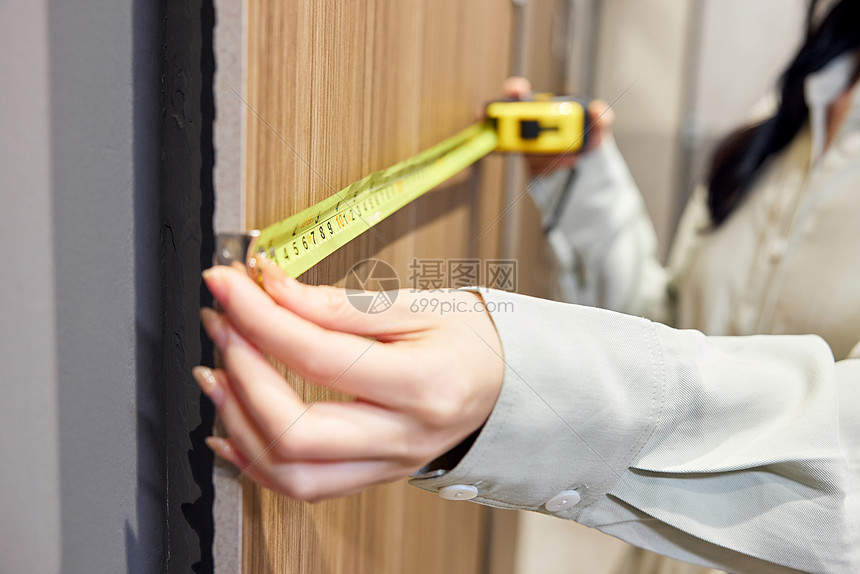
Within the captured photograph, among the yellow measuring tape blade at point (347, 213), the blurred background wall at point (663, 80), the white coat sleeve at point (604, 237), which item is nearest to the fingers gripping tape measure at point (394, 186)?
the yellow measuring tape blade at point (347, 213)

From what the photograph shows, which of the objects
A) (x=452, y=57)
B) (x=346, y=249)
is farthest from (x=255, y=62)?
(x=452, y=57)

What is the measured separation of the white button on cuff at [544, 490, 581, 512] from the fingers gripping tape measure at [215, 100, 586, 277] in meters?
0.17

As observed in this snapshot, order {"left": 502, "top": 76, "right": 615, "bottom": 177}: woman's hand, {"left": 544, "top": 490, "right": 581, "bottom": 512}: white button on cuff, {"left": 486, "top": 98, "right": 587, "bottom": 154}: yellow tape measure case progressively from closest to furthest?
{"left": 544, "top": 490, "right": 581, "bottom": 512}: white button on cuff < {"left": 486, "top": 98, "right": 587, "bottom": 154}: yellow tape measure case < {"left": 502, "top": 76, "right": 615, "bottom": 177}: woman's hand

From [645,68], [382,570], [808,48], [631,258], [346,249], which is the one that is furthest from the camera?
[645,68]

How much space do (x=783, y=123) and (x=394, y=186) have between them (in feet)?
2.03

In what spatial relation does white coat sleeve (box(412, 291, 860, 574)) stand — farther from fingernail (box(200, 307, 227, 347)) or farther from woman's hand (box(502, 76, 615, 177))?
woman's hand (box(502, 76, 615, 177))

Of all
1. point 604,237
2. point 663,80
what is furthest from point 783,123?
point 663,80

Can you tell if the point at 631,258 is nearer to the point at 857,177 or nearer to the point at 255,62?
the point at 857,177

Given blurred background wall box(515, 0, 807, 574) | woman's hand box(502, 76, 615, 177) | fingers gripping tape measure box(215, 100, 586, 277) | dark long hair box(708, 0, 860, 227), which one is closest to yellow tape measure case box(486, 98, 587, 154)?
fingers gripping tape measure box(215, 100, 586, 277)

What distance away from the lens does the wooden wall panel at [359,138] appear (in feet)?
0.78

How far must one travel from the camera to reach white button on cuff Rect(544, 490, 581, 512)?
0.32 meters

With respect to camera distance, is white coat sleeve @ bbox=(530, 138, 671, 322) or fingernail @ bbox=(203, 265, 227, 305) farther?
white coat sleeve @ bbox=(530, 138, 671, 322)

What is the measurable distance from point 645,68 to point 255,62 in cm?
162

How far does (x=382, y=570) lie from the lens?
49cm
